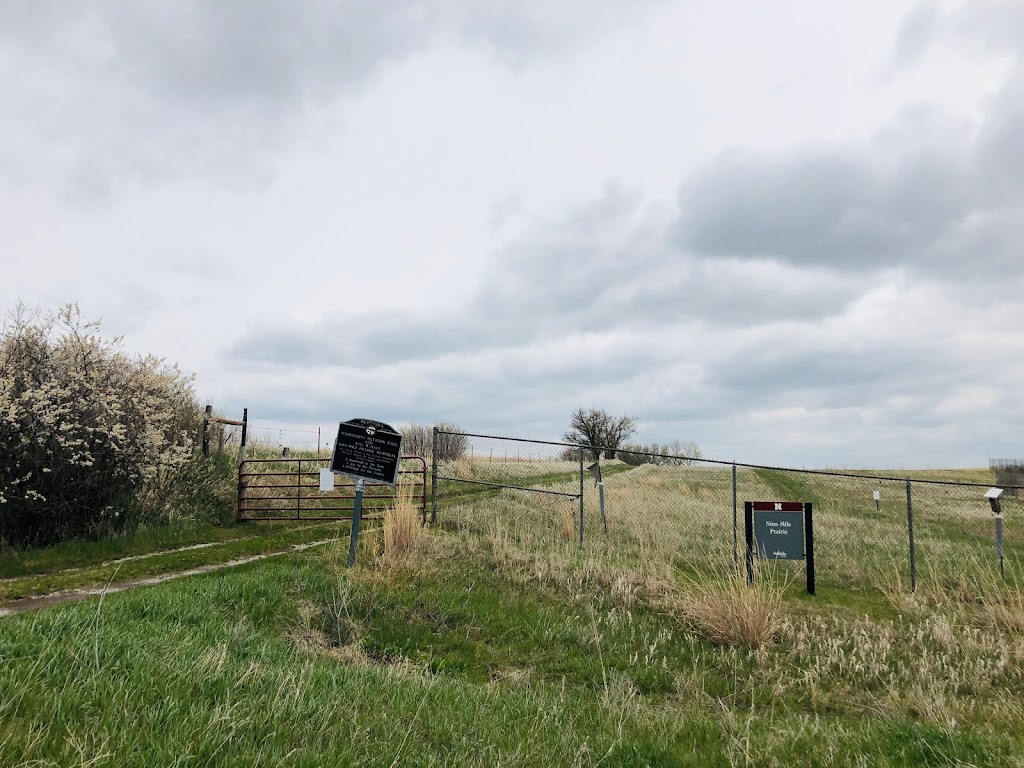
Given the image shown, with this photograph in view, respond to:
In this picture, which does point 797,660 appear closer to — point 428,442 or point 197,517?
point 197,517

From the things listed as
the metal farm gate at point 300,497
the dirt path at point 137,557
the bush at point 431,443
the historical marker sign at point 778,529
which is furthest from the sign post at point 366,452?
the bush at point 431,443

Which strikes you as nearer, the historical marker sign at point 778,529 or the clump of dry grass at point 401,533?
the clump of dry grass at point 401,533

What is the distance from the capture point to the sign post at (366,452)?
1007cm

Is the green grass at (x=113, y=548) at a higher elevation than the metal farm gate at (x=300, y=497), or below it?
below

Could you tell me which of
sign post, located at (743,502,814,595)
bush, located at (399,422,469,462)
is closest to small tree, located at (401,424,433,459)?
bush, located at (399,422,469,462)

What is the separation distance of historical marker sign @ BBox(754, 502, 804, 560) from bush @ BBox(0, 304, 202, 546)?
12637 millimetres

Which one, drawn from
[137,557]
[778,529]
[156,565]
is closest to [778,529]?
Answer: [778,529]

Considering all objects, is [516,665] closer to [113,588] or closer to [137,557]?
[113,588]

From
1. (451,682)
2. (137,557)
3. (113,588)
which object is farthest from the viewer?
(137,557)

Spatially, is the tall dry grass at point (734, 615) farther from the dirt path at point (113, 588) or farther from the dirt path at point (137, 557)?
the dirt path at point (137, 557)

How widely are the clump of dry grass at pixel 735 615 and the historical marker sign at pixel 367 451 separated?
5225 mm

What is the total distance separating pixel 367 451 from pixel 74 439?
670cm

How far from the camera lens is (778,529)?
10430mm

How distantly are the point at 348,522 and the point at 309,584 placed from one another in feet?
25.2
